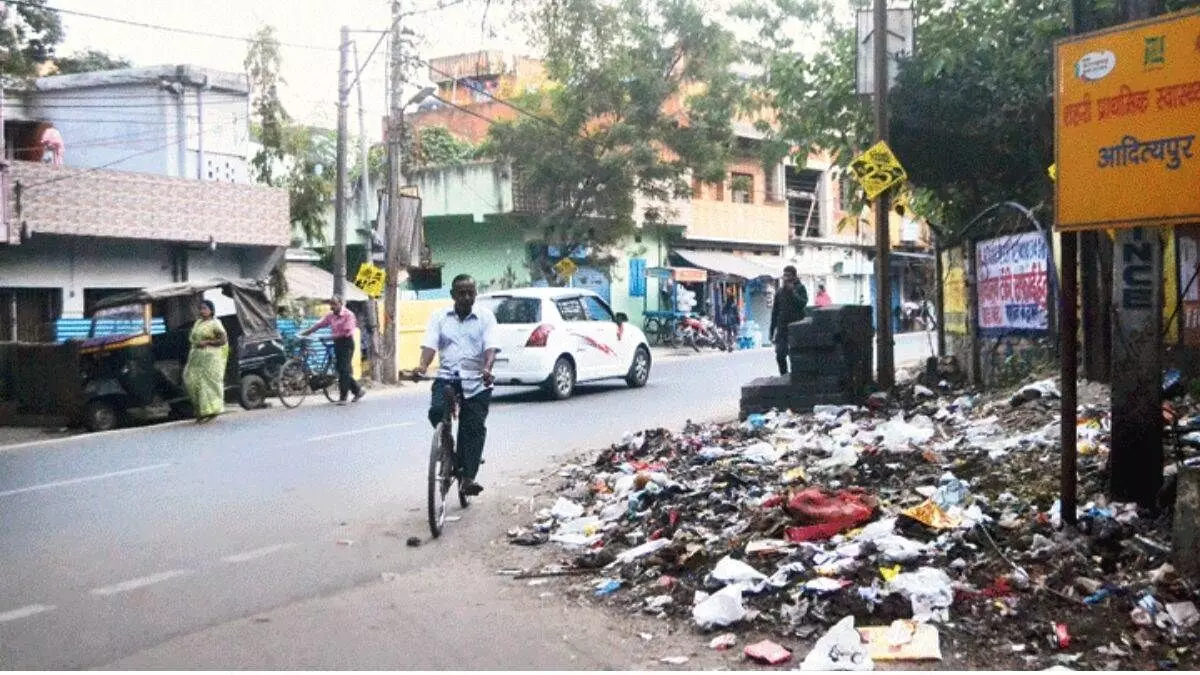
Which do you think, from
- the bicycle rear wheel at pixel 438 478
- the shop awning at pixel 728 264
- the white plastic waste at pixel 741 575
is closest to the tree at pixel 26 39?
the bicycle rear wheel at pixel 438 478

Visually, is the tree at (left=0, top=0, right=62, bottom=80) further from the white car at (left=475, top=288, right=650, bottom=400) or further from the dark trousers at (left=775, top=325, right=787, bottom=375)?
the dark trousers at (left=775, top=325, right=787, bottom=375)

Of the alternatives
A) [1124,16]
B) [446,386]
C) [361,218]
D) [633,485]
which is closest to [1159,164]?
[1124,16]

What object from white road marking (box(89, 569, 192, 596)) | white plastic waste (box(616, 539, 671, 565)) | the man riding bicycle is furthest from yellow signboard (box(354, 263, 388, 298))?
white plastic waste (box(616, 539, 671, 565))

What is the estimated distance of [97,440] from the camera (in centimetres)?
Result: 1445

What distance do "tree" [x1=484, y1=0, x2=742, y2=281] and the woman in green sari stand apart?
16255mm

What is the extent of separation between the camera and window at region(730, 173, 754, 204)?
43.3 m

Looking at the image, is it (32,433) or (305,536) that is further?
(32,433)

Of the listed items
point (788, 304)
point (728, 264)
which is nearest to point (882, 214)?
point (788, 304)

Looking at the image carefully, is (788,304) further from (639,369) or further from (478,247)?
(478,247)

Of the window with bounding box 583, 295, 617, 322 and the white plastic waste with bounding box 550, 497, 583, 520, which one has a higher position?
the window with bounding box 583, 295, 617, 322

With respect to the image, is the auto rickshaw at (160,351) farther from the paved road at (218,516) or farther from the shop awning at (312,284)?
the shop awning at (312,284)

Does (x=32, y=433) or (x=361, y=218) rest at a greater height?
(x=361, y=218)

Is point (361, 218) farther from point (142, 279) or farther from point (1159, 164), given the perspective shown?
point (1159, 164)

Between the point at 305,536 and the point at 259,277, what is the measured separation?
19778mm
